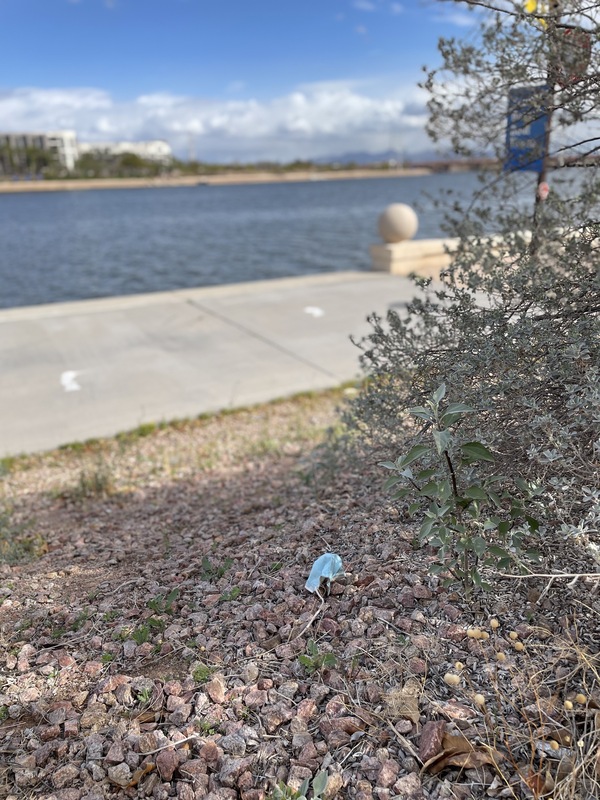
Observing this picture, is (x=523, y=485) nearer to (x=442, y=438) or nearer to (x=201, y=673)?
(x=442, y=438)

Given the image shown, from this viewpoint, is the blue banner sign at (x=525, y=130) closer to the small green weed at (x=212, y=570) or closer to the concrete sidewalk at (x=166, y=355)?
the small green weed at (x=212, y=570)

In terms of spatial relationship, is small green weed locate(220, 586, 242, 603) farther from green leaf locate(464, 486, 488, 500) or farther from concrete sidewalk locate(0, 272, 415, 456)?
concrete sidewalk locate(0, 272, 415, 456)

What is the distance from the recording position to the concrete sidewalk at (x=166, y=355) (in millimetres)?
6316

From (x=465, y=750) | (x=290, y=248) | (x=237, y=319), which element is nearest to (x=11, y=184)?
(x=290, y=248)

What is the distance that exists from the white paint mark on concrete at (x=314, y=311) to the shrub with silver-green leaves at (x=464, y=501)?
282 inches

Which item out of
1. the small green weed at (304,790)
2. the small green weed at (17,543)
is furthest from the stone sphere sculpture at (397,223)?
the small green weed at (304,790)

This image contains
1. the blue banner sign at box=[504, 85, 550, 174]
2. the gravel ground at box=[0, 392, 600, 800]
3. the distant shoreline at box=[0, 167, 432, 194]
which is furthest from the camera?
the distant shoreline at box=[0, 167, 432, 194]

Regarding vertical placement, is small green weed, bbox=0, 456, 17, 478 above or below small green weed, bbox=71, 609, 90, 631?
below

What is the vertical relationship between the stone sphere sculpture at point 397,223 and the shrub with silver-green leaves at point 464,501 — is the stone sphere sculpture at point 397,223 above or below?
above

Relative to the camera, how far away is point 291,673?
217 cm

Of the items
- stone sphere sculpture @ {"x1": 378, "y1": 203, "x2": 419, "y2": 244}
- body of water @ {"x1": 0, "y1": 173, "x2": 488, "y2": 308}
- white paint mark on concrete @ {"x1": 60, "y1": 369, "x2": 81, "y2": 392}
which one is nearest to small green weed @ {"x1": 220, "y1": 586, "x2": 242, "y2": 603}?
white paint mark on concrete @ {"x1": 60, "y1": 369, "x2": 81, "y2": 392}

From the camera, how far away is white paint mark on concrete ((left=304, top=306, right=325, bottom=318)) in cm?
956

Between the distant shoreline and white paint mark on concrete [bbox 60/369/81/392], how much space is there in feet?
438

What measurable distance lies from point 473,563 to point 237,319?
7.32m
